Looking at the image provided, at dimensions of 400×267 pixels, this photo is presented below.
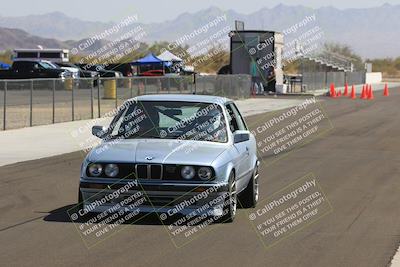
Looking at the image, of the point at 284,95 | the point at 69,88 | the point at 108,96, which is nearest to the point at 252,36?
the point at 284,95

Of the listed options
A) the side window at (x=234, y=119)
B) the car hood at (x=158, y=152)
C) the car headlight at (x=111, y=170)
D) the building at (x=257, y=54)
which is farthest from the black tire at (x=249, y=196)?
the building at (x=257, y=54)

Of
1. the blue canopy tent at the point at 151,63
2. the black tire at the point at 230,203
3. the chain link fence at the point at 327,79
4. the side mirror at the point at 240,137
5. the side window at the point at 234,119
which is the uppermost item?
the side window at the point at 234,119

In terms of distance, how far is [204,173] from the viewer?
30.6 feet

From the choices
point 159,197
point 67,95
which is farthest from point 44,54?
point 159,197

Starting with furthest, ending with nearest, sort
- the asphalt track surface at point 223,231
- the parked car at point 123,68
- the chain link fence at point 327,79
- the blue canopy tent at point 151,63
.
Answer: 1. the parked car at point 123,68
2. the blue canopy tent at point 151,63
3. the chain link fence at point 327,79
4. the asphalt track surface at point 223,231

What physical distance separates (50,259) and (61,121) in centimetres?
2089

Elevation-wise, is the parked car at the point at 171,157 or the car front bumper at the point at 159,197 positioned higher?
the parked car at the point at 171,157

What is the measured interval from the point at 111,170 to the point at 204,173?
1.02 m

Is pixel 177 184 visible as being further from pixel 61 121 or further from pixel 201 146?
pixel 61 121

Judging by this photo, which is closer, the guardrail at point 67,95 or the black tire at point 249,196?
the black tire at point 249,196

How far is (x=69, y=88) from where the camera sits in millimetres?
29203

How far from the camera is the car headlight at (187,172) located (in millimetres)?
9266

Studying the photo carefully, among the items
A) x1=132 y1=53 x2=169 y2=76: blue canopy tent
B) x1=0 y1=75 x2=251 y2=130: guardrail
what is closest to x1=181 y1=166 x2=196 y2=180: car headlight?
x1=0 y1=75 x2=251 y2=130: guardrail

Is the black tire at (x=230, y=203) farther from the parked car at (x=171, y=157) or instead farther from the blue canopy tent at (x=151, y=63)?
the blue canopy tent at (x=151, y=63)
